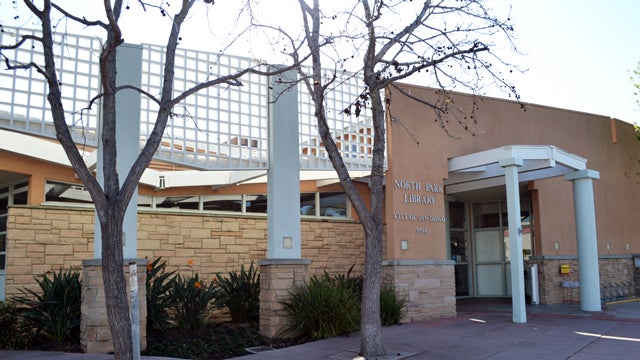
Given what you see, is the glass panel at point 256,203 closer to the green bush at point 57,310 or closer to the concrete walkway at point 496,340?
the concrete walkway at point 496,340

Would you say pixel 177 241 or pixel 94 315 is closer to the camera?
pixel 94 315

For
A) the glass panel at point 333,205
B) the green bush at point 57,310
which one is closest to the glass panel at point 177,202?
the glass panel at point 333,205

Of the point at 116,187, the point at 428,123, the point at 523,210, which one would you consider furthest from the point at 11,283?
the point at 523,210

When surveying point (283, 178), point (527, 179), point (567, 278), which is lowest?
point (567, 278)

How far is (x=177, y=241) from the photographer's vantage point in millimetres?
12312

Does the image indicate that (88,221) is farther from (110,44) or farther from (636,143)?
(636,143)

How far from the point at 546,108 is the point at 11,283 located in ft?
50.7

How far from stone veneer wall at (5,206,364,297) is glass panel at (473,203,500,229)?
23.0 ft

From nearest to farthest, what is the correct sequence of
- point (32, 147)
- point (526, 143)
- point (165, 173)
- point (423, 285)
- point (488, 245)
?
point (32, 147) → point (165, 173) → point (423, 285) → point (526, 143) → point (488, 245)

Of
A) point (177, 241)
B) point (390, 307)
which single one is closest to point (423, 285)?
point (390, 307)

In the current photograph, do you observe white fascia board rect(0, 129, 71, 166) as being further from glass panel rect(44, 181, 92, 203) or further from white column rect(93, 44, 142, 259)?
white column rect(93, 44, 142, 259)

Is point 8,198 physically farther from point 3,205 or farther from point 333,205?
point 333,205

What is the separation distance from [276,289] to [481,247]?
37.5 ft

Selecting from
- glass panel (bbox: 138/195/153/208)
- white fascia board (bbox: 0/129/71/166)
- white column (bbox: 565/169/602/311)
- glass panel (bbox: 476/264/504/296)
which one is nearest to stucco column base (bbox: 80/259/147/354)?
white fascia board (bbox: 0/129/71/166)
